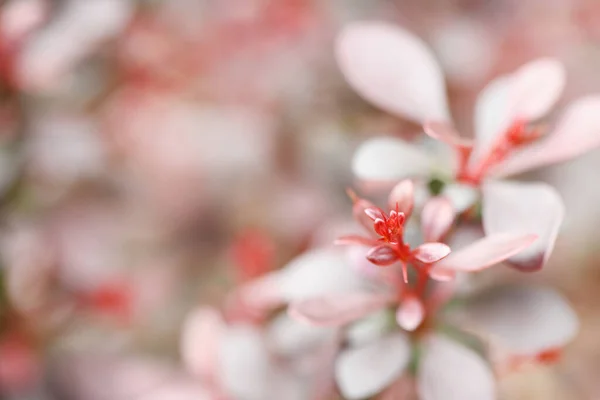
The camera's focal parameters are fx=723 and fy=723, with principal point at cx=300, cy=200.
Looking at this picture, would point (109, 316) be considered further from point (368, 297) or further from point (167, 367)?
point (368, 297)

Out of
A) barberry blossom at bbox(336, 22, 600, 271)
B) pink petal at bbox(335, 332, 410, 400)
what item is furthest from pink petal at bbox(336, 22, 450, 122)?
pink petal at bbox(335, 332, 410, 400)

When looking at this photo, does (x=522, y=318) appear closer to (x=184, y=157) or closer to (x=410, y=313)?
(x=410, y=313)

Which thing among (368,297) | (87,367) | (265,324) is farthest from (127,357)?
(368,297)

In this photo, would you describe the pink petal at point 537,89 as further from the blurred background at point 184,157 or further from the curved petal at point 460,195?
the blurred background at point 184,157

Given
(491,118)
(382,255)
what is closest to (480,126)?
(491,118)

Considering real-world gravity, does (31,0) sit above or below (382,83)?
above

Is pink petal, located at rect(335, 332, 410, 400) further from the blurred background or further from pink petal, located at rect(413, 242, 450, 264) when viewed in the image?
the blurred background
